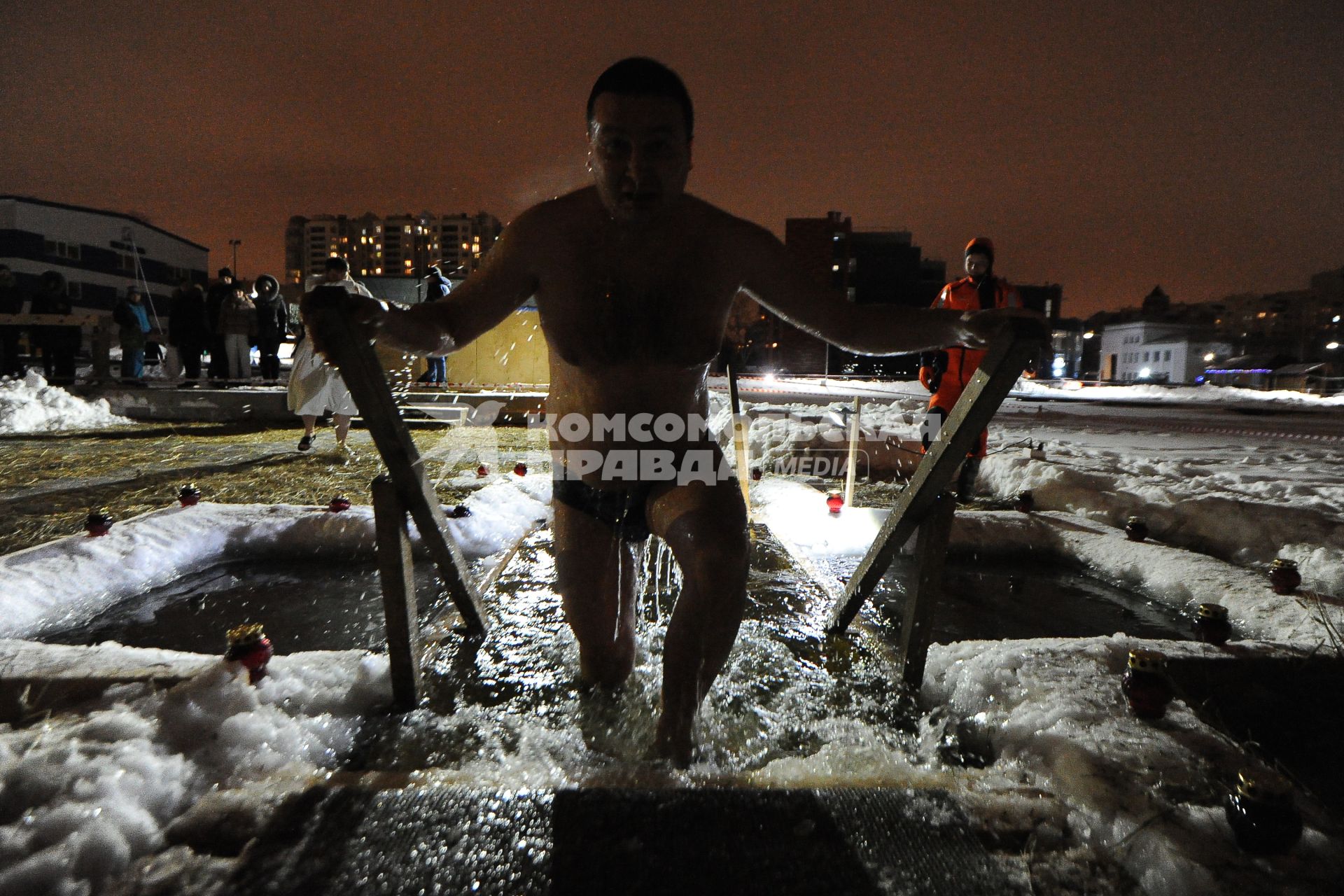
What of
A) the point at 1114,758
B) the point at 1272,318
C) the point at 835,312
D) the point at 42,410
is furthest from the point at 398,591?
the point at 1272,318

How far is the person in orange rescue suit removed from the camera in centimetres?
567

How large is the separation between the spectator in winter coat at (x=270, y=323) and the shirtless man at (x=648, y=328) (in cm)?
1319

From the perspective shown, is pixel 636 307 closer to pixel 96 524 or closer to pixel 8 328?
pixel 96 524

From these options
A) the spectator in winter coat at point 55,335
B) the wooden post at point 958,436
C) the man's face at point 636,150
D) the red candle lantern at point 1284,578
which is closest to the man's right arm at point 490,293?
the man's face at point 636,150

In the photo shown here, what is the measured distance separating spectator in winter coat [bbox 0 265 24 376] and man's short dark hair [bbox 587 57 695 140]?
58.2ft

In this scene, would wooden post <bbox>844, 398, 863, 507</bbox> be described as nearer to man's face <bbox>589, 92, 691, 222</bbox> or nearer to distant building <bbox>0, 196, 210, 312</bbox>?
man's face <bbox>589, 92, 691, 222</bbox>

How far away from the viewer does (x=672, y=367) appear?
7.11 ft

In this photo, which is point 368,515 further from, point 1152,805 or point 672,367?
point 1152,805

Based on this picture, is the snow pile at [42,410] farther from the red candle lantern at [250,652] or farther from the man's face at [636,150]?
the man's face at [636,150]

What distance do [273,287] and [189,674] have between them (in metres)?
13.5

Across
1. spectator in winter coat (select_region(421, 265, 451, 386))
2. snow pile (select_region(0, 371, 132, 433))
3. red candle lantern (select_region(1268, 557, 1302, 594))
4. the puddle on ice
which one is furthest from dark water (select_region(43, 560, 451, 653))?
snow pile (select_region(0, 371, 132, 433))

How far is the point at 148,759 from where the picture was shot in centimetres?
171

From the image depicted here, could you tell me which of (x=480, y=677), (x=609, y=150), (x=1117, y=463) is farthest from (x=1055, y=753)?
(x=1117, y=463)

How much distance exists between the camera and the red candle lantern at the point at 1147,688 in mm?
2055
